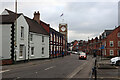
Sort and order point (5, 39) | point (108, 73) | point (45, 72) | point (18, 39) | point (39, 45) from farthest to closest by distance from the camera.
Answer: point (39, 45) < point (18, 39) < point (5, 39) < point (45, 72) < point (108, 73)

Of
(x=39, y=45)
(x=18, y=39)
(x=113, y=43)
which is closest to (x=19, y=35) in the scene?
(x=18, y=39)

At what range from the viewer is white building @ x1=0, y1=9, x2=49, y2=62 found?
25234 millimetres

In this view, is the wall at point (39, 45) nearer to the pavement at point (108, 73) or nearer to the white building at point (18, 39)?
the white building at point (18, 39)

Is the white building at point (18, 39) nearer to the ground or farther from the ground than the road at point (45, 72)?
farther from the ground

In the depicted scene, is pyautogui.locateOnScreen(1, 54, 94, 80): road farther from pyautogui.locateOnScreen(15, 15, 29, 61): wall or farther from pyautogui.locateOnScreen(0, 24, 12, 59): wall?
pyautogui.locateOnScreen(15, 15, 29, 61): wall

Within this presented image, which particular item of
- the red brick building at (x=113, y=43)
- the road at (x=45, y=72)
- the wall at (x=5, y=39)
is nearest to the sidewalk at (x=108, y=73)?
the road at (x=45, y=72)

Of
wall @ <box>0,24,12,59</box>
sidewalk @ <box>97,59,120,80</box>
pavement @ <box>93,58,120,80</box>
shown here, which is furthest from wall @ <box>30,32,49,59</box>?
pavement @ <box>93,58,120,80</box>

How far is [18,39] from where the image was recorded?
26.7 metres

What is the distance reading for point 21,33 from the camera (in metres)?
28.2

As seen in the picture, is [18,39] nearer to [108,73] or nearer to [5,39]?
[5,39]

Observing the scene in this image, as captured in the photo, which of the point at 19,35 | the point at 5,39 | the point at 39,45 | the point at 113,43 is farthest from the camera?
the point at 113,43

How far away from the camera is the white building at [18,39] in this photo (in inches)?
993

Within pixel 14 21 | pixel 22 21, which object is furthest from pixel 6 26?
pixel 22 21

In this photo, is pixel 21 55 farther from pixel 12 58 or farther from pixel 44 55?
pixel 44 55
